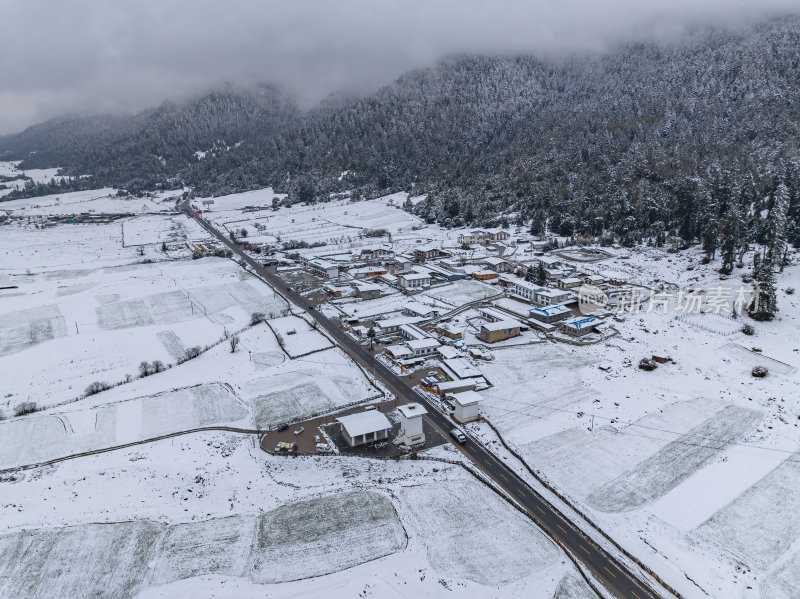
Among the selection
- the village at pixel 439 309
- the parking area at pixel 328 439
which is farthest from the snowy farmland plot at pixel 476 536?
the village at pixel 439 309

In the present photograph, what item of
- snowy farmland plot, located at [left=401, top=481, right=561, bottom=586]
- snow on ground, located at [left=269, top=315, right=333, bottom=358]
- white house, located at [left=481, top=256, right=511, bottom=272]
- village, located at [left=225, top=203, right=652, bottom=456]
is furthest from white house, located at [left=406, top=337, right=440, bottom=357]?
white house, located at [left=481, top=256, right=511, bottom=272]

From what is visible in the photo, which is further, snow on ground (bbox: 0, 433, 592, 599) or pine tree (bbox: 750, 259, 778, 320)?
pine tree (bbox: 750, 259, 778, 320)

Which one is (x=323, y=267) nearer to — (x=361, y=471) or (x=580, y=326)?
(x=580, y=326)

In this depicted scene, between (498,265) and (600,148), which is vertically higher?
(600,148)

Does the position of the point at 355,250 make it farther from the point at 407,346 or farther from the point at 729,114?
the point at 729,114

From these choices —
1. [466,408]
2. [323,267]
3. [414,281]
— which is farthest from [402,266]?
[466,408]

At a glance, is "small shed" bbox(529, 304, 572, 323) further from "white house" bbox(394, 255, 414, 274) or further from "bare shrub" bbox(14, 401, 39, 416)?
"bare shrub" bbox(14, 401, 39, 416)
